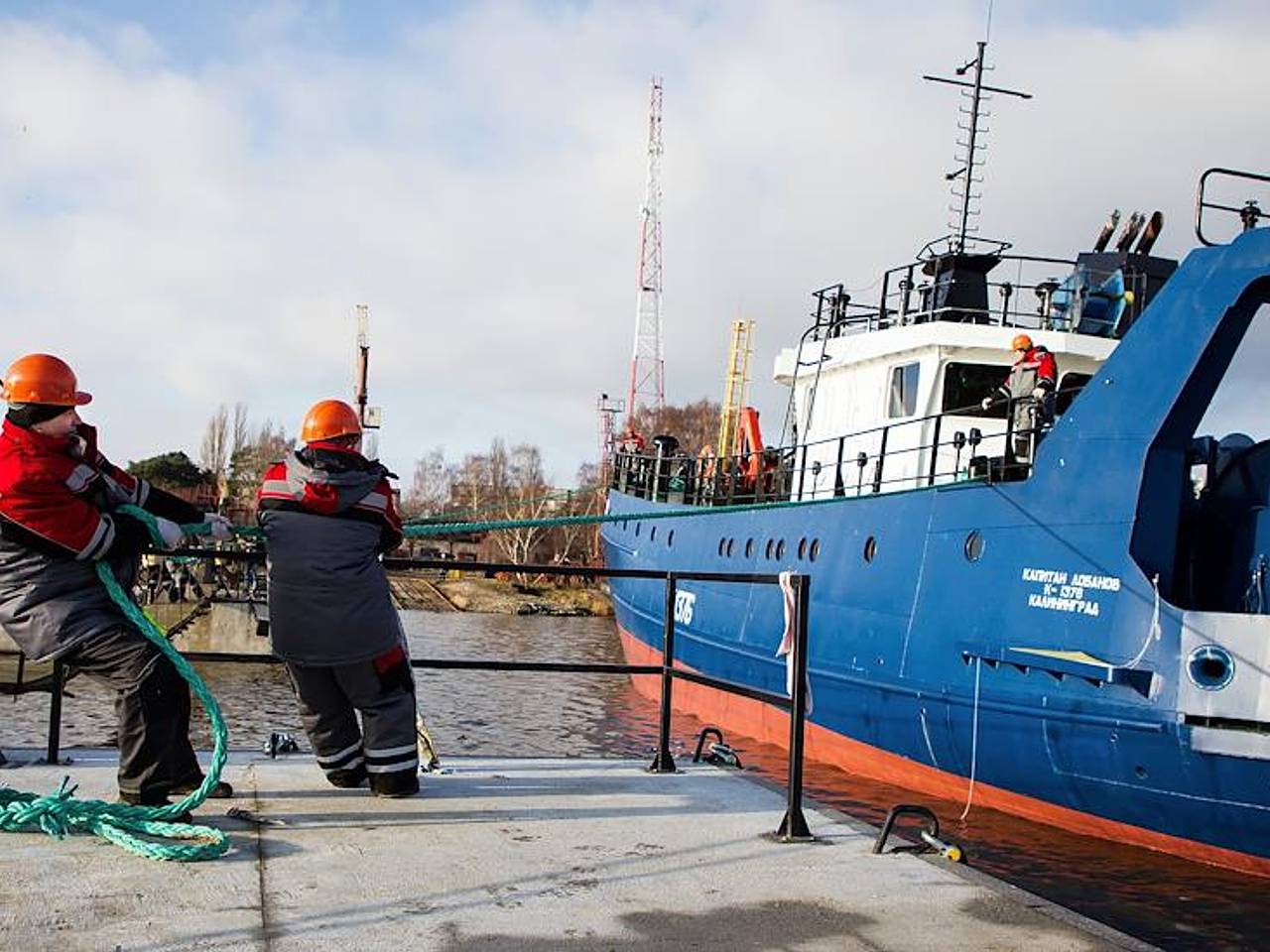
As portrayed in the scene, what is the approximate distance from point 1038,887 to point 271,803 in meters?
6.12

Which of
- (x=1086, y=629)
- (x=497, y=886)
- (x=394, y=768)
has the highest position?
(x=1086, y=629)

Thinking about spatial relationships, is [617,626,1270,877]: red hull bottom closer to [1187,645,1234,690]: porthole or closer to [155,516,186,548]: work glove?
[1187,645,1234,690]: porthole

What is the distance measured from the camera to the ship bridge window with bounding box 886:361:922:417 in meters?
14.2

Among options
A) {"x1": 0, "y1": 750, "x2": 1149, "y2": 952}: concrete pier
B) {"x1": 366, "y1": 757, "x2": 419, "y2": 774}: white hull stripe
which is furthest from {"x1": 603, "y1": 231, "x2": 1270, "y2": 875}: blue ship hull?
{"x1": 366, "y1": 757, "x2": 419, "y2": 774}: white hull stripe

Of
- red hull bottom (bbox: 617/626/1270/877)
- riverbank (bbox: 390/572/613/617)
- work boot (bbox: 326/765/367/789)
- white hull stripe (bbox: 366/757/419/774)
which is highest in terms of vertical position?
white hull stripe (bbox: 366/757/419/774)

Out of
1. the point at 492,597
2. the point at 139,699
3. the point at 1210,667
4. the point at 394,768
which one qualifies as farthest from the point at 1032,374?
the point at 492,597

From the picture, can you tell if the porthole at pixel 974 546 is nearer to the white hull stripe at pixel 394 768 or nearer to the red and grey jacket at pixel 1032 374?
the red and grey jacket at pixel 1032 374

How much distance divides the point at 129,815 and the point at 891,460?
1099cm

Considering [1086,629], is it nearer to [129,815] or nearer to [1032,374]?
[1032,374]

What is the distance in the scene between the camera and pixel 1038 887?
8.72 m

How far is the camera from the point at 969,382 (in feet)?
45.8

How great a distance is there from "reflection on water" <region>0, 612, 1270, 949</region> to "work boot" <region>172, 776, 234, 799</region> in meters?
2.08

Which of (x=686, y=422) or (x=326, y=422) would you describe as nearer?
(x=326, y=422)

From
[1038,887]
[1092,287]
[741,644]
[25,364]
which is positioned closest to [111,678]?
[25,364]
